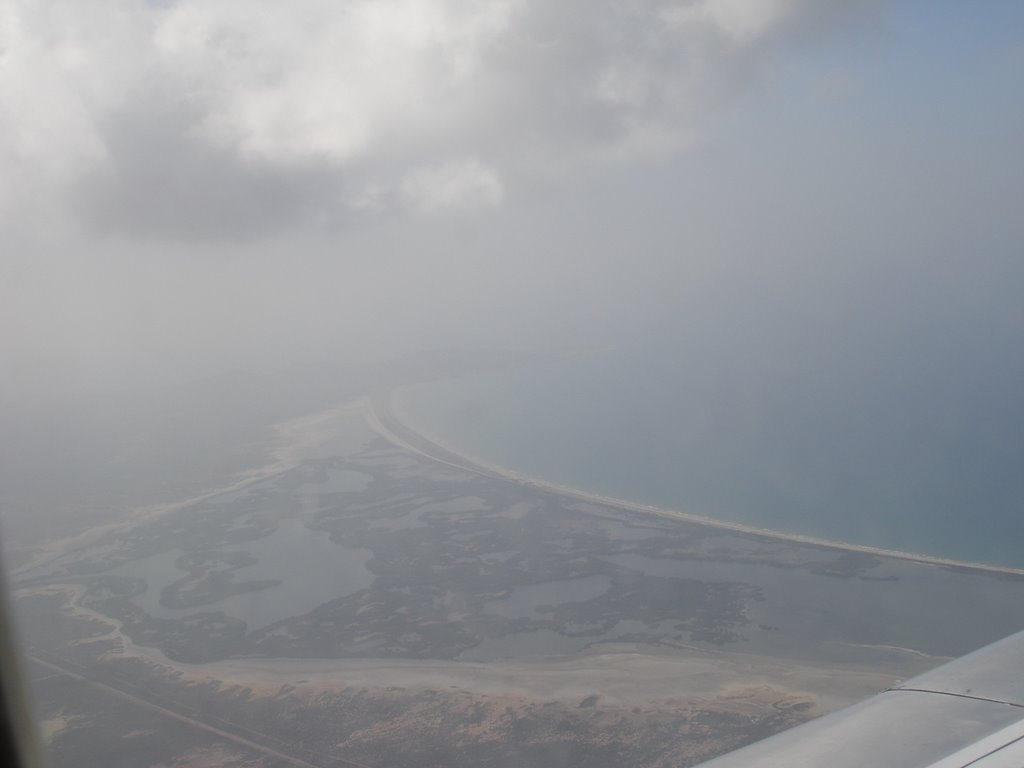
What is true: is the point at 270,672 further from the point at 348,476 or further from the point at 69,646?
the point at 348,476

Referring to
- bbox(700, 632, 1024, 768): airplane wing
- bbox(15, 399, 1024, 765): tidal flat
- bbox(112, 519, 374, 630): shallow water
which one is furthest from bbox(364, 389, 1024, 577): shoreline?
bbox(700, 632, 1024, 768): airplane wing

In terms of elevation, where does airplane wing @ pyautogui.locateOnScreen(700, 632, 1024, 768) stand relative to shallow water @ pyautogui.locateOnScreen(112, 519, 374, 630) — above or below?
above

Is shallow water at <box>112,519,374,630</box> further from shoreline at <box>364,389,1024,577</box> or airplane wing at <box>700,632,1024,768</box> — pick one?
airplane wing at <box>700,632,1024,768</box>

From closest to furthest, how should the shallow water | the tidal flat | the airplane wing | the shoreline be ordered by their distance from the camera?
the airplane wing → the tidal flat → the shallow water → the shoreline

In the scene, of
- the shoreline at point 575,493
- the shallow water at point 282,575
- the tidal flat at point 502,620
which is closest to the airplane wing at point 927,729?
the tidal flat at point 502,620

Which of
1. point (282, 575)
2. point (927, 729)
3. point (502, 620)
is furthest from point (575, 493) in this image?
point (927, 729)

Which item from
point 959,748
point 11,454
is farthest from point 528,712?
point 11,454

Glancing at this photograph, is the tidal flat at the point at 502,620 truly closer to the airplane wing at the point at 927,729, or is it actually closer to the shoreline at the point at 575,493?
the shoreline at the point at 575,493
